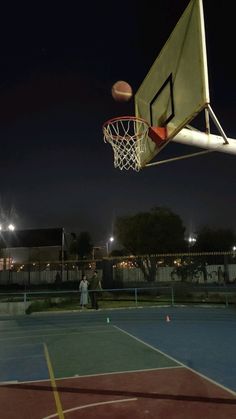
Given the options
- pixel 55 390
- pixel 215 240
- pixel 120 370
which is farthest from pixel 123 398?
pixel 215 240

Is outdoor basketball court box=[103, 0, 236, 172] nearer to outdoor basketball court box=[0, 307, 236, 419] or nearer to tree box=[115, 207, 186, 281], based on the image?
outdoor basketball court box=[0, 307, 236, 419]

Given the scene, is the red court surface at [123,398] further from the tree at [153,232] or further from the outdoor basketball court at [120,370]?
the tree at [153,232]

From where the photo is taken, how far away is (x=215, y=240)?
200ft

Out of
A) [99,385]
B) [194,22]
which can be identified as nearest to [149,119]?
[194,22]

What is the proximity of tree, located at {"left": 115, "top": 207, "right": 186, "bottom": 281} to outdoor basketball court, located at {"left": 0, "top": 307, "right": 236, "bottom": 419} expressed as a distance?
27233mm

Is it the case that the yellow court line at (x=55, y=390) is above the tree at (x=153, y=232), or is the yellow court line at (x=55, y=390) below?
below

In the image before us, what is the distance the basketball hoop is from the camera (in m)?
8.70

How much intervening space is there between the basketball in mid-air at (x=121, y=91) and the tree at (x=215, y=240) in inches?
2050

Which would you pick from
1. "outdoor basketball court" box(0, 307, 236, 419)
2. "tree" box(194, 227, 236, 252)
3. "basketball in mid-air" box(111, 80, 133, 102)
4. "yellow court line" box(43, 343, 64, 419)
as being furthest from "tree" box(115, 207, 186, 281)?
"basketball in mid-air" box(111, 80, 133, 102)

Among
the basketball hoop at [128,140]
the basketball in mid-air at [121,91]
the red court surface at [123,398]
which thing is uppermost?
the basketball in mid-air at [121,91]

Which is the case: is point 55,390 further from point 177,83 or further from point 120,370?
point 177,83

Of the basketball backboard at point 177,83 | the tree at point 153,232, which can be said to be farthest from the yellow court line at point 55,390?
the tree at point 153,232

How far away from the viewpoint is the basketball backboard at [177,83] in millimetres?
6531

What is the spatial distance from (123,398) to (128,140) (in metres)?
4.93
